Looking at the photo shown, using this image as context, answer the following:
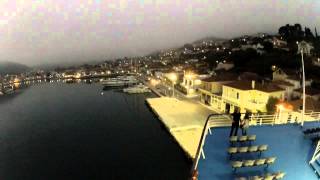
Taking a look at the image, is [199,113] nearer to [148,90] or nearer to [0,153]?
[0,153]

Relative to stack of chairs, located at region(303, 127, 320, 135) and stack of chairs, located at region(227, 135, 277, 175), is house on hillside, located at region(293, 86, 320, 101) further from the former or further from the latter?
stack of chairs, located at region(227, 135, 277, 175)

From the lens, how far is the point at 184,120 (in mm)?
33688

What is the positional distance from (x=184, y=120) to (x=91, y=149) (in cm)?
999

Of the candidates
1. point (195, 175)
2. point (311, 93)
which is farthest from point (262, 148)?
point (311, 93)

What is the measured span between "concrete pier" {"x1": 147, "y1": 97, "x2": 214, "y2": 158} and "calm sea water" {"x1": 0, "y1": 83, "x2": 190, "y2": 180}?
2.97ft

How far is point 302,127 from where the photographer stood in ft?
40.5

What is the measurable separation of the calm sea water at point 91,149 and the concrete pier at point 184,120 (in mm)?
906

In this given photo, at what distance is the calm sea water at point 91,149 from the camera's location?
24234mm

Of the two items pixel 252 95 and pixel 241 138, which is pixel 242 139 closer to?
pixel 241 138

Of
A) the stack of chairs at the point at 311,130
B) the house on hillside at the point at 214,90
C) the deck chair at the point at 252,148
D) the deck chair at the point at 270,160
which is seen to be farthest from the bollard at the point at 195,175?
the house on hillside at the point at 214,90

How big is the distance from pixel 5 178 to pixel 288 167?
74.0 ft

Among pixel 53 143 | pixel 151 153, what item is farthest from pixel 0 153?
pixel 151 153

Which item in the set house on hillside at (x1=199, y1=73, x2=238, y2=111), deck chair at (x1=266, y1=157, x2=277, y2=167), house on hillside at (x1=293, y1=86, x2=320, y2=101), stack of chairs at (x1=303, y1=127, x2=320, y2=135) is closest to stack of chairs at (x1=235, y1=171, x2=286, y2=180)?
deck chair at (x1=266, y1=157, x2=277, y2=167)

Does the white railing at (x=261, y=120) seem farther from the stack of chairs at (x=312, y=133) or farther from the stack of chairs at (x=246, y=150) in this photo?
the stack of chairs at (x=246, y=150)
